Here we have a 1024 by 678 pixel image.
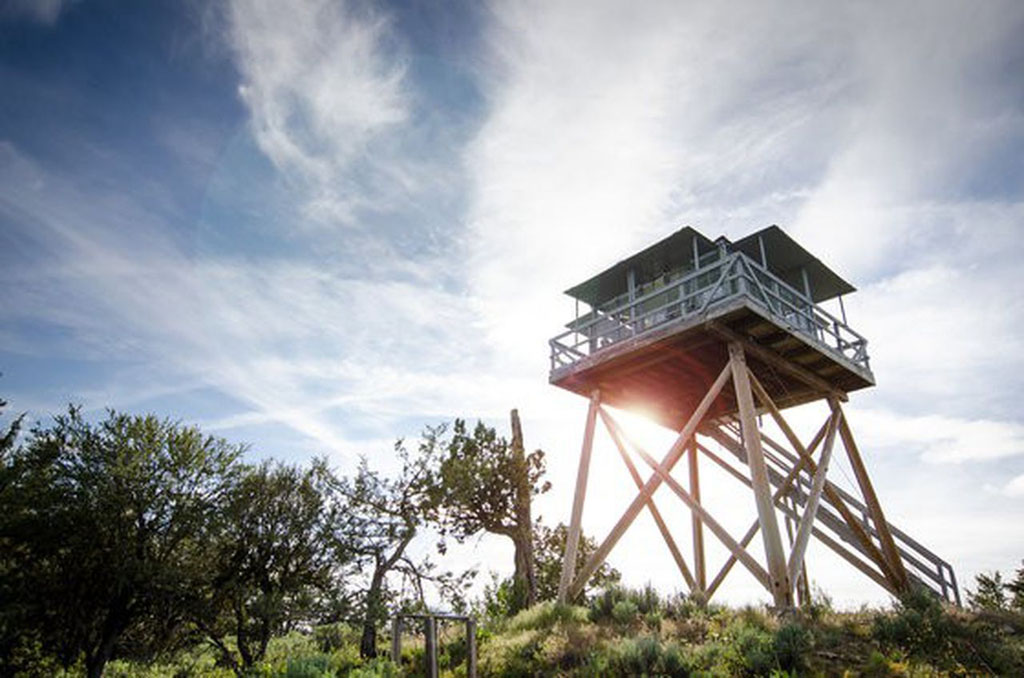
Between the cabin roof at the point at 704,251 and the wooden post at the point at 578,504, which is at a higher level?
the cabin roof at the point at 704,251

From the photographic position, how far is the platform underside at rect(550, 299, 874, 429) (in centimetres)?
1291

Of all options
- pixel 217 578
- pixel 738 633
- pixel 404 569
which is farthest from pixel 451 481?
pixel 738 633

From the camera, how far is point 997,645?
8352 mm

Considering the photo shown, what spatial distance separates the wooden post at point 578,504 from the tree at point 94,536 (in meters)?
10.9

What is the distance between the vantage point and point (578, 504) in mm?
14406

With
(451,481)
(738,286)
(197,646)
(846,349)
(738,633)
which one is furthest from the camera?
(451,481)

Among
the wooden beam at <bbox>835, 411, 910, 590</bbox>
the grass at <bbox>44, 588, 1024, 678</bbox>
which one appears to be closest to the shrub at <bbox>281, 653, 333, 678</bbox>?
the grass at <bbox>44, 588, 1024, 678</bbox>

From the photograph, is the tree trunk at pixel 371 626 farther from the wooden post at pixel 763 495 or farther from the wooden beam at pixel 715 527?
the wooden post at pixel 763 495

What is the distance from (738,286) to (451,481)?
1282 cm

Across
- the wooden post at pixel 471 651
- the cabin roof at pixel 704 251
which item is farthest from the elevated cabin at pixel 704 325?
the wooden post at pixel 471 651

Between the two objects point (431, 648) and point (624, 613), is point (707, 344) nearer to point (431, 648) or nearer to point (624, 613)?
point (624, 613)

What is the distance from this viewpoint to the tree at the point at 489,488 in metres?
21.4

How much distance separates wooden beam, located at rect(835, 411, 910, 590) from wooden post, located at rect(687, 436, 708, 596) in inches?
157

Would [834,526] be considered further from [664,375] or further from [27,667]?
[27,667]
